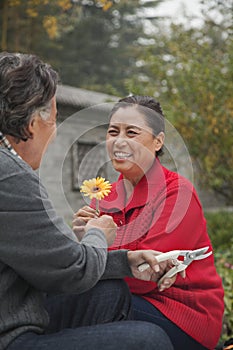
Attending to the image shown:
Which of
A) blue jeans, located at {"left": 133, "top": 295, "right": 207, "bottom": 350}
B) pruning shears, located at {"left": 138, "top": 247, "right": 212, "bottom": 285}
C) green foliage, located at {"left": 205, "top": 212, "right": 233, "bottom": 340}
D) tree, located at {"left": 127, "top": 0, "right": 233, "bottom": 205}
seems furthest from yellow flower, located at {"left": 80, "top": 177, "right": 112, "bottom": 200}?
tree, located at {"left": 127, "top": 0, "right": 233, "bottom": 205}

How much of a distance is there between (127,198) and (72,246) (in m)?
0.76

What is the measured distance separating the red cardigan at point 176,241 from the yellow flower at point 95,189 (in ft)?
0.56

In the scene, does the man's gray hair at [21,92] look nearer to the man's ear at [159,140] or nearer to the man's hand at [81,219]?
the man's hand at [81,219]

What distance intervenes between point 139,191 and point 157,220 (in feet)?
0.63

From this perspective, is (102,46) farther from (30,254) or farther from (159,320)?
(30,254)

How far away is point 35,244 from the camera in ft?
4.92

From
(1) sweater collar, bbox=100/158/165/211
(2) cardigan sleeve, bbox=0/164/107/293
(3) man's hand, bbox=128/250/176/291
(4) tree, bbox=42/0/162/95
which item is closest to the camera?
(2) cardigan sleeve, bbox=0/164/107/293

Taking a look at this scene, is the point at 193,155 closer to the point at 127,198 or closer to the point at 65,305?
the point at 127,198

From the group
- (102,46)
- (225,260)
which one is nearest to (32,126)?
(225,260)

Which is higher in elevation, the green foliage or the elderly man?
the elderly man

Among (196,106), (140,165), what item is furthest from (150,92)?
(140,165)

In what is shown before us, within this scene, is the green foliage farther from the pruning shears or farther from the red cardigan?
the pruning shears

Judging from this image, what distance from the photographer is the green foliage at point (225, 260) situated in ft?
12.4

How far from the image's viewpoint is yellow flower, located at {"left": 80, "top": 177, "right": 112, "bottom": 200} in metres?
1.98
